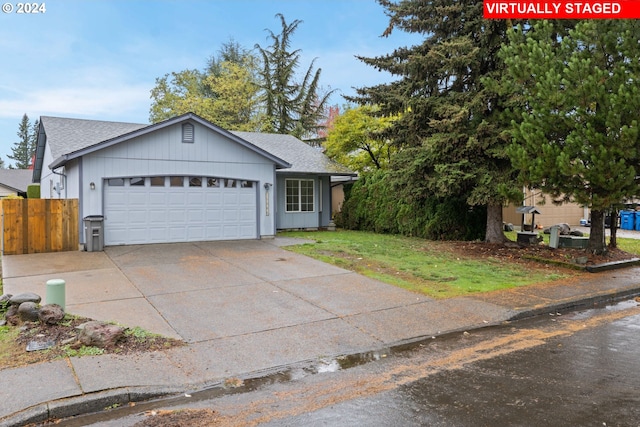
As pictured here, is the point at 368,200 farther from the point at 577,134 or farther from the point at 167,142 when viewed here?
the point at 577,134

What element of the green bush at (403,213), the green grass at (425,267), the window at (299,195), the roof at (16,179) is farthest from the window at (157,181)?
the roof at (16,179)

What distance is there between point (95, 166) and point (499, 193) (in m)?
11.7

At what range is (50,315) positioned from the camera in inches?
218

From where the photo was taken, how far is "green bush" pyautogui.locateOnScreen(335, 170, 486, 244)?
50.6 ft

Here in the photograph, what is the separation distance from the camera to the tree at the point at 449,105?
478 inches

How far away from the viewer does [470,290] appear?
8.07 m

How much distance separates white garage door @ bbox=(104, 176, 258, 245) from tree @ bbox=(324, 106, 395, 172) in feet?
22.9

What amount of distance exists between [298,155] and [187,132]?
260 inches

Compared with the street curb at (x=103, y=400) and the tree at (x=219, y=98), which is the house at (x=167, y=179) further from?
the tree at (x=219, y=98)

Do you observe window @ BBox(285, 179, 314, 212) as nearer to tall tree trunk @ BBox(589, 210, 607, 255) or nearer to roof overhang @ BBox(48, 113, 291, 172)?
roof overhang @ BBox(48, 113, 291, 172)

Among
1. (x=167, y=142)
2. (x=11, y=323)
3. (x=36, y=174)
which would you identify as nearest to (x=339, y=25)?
(x=167, y=142)

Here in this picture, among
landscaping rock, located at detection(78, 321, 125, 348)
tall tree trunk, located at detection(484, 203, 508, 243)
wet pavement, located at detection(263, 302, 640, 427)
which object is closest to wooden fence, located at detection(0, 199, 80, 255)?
landscaping rock, located at detection(78, 321, 125, 348)

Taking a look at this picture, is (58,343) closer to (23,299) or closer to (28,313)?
(28,313)

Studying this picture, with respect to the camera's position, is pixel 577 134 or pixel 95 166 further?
pixel 95 166
